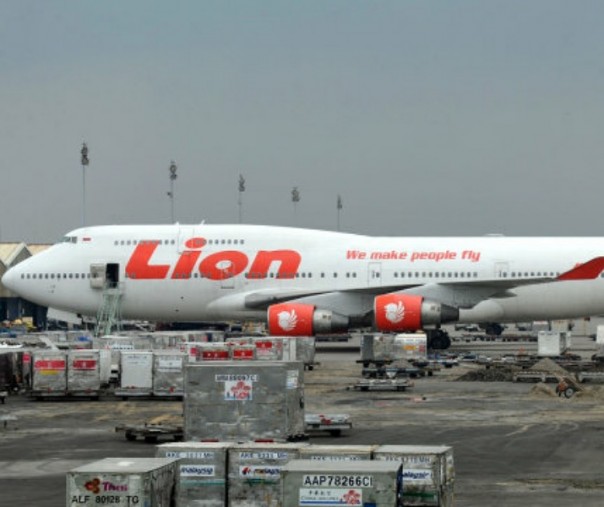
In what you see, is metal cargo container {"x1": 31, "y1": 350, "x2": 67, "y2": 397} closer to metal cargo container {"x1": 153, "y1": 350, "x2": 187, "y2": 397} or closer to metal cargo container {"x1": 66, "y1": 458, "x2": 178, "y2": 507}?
metal cargo container {"x1": 153, "y1": 350, "x2": 187, "y2": 397}

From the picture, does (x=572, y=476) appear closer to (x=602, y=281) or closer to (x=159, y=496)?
(x=159, y=496)

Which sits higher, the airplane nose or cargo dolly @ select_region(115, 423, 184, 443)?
the airplane nose

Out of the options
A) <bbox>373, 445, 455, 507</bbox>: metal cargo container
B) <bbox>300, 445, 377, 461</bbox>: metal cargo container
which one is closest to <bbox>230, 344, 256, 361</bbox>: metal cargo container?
<bbox>300, 445, 377, 461</bbox>: metal cargo container

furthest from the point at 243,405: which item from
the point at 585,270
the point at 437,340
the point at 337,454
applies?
the point at 437,340

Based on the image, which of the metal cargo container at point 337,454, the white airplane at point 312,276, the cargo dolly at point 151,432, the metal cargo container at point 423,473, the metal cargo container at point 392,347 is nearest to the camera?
the metal cargo container at point 423,473

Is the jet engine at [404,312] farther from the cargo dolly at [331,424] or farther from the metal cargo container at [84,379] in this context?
the cargo dolly at [331,424]

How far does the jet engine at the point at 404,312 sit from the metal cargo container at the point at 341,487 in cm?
4215

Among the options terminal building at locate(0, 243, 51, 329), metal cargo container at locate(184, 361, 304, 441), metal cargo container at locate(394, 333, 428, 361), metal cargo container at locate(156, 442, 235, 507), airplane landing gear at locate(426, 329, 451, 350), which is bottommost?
metal cargo container at locate(156, 442, 235, 507)

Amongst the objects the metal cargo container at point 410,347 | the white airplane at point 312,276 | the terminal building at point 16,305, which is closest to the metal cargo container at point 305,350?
the metal cargo container at point 410,347

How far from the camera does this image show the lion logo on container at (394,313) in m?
57.0

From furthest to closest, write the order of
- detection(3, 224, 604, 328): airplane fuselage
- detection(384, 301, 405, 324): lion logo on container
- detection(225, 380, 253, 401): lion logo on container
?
1. detection(3, 224, 604, 328): airplane fuselage
2. detection(384, 301, 405, 324): lion logo on container
3. detection(225, 380, 253, 401): lion logo on container

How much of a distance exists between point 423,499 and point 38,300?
48757mm

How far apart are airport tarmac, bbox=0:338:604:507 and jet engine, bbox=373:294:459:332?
11461 millimetres

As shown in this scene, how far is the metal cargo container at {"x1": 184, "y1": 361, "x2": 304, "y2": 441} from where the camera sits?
26.9 metres
